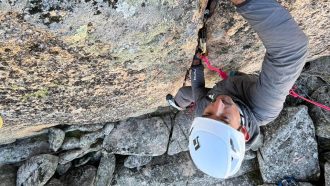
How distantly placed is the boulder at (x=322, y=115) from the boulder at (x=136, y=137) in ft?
9.52

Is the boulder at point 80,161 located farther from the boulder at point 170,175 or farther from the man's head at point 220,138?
the man's head at point 220,138

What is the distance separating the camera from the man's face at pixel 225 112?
3.54 m

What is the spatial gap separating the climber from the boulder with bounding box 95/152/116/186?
334cm

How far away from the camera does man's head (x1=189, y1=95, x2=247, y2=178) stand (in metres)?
3.47

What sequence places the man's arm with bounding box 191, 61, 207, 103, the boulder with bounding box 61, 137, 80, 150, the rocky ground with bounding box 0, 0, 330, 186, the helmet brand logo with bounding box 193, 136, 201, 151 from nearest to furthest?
the rocky ground with bounding box 0, 0, 330, 186
the helmet brand logo with bounding box 193, 136, 201, 151
the man's arm with bounding box 191, 61, 207, 103
the boulder with bounding box 61, 137, 80, 150

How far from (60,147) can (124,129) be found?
1.12m

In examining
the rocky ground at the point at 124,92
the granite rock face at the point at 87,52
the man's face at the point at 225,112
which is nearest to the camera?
the granite rock face at the point at 87,52

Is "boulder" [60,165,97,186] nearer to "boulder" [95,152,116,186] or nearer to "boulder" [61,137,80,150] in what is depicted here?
"boulder" [95,152,116,186]

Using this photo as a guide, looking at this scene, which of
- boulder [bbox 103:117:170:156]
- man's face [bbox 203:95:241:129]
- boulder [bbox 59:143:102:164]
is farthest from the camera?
boulder [bbox 103:117:170:156]

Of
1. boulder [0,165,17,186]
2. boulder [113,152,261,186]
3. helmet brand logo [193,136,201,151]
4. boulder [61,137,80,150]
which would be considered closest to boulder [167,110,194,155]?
boulder [113,152,261,186]

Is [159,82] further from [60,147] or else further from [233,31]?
[60,147]

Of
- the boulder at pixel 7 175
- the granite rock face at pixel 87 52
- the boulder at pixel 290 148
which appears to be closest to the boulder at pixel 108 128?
the granite rock face at pixel 87 52

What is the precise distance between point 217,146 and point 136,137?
3.39m

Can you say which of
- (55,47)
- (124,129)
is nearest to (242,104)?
(55,47)
